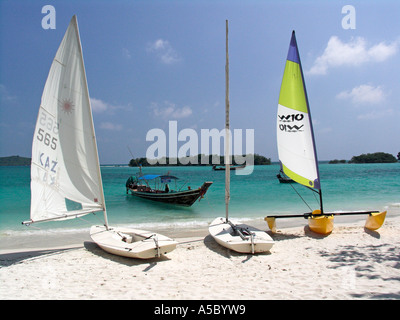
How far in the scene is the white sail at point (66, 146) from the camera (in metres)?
6.55

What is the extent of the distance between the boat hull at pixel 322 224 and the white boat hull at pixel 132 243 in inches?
205

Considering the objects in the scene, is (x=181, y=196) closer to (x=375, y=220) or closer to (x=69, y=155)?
(x=69, y=155)

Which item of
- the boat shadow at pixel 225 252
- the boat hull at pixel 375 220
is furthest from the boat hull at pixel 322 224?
the boat shadow at pixel 225 252

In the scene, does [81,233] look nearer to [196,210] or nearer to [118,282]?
[118,282]

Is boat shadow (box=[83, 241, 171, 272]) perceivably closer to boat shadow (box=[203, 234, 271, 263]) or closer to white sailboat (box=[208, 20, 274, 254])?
boat shadow (box=[203, 234, 271, 263])

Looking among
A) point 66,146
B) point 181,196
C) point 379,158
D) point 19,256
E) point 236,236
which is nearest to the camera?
point 66,146

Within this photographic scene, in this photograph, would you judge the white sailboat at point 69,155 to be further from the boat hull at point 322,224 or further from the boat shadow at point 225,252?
the boat hull at point 322,224

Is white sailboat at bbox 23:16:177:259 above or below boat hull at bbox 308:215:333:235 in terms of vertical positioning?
above

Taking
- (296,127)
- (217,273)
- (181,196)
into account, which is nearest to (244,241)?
(217,273)

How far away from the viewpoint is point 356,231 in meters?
9.08

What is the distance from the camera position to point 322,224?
8.43m

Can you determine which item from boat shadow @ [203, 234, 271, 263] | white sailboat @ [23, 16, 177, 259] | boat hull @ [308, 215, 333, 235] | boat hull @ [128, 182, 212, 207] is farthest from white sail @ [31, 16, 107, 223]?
boat hull @ [128, 182, 212, 207]

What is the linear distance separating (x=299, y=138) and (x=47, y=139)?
8.25 m

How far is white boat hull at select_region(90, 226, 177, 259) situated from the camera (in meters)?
6.09
